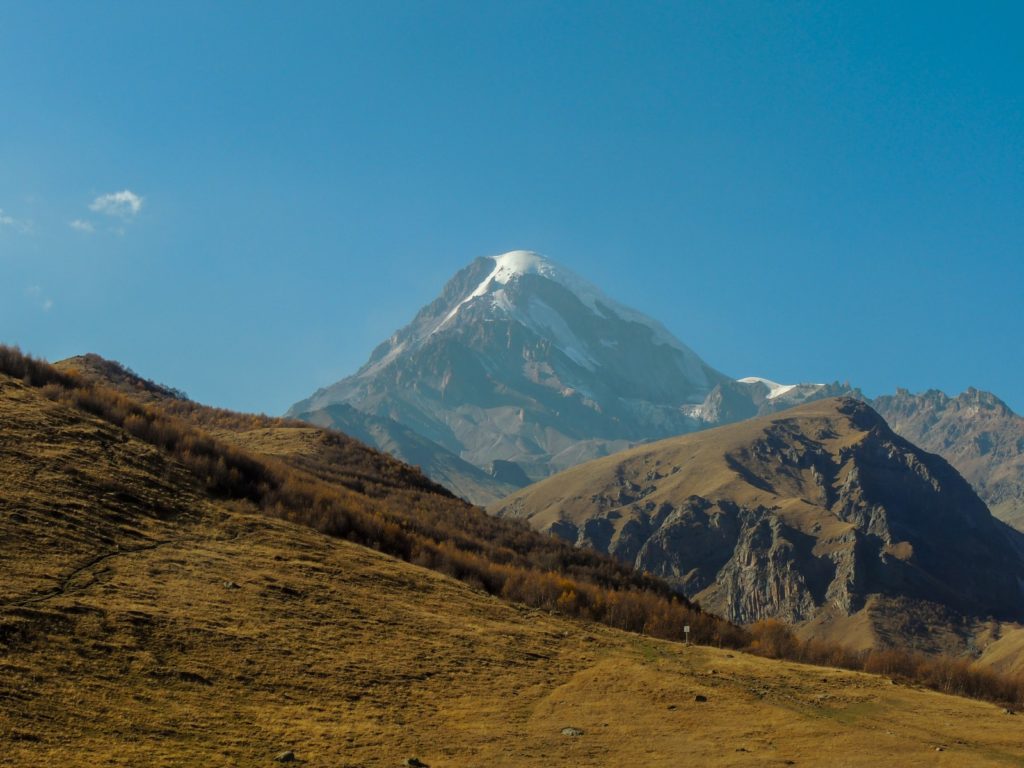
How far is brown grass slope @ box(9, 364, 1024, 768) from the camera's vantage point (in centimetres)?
1538

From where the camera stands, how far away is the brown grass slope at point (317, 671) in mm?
15383

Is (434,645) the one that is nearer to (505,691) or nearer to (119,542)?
(505,691)

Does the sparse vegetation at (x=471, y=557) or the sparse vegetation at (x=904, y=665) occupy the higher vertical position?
the sparse vegetation at (x=471, y=557)

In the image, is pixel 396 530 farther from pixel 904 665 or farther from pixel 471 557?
pixel 904 665

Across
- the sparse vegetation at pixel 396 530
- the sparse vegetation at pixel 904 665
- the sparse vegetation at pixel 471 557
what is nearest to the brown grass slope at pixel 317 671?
the sparse vegetation at pixel 396 530

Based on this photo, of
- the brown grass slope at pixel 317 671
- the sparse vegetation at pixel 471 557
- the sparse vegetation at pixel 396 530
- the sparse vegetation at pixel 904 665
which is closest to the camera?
the brown grass slope at pixel 317 671

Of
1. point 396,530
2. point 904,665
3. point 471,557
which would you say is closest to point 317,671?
point 396,530

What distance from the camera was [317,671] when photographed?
18.7 m

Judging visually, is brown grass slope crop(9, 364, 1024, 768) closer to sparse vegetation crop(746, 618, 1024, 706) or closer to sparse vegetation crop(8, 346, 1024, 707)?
sparse vegetation crop(8, 346, 1024, 707)

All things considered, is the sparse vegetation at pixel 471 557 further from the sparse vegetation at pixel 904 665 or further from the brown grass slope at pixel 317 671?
the brown grass slope at pixel 317 671

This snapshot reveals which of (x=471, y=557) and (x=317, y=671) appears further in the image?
(x=471, y=557)

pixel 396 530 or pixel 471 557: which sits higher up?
pixel 396 530

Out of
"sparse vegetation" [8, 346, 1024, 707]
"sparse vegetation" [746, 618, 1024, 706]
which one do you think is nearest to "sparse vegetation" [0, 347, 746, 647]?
"sparse vegetation" [8, 346, 1024, 707]

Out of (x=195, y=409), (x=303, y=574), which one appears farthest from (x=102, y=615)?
(x=195, y=409)
